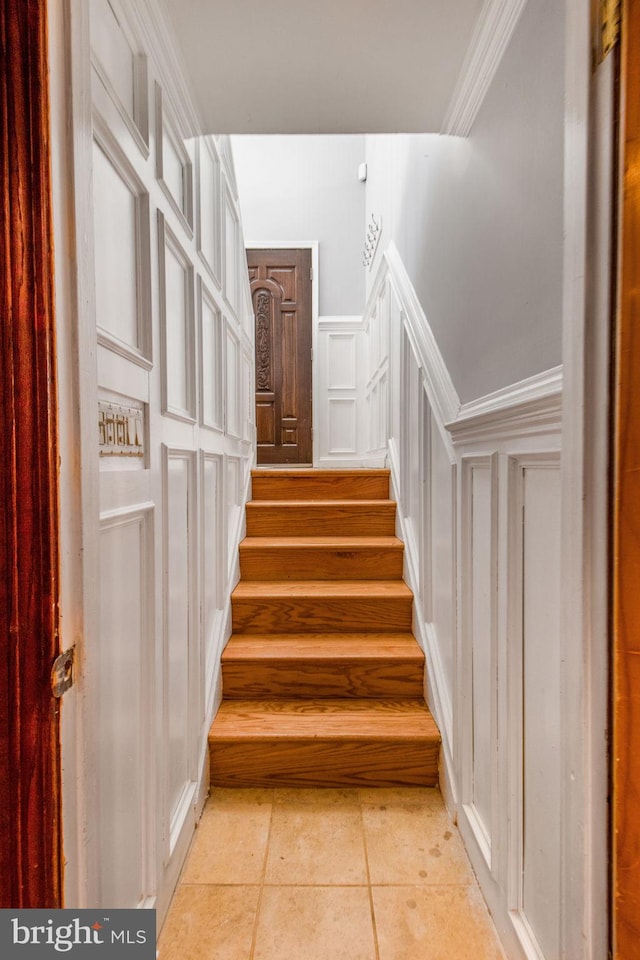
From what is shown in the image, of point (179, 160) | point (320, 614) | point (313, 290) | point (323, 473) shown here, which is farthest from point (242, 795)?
point (313, 290)

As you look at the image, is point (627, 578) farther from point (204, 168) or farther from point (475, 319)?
point (204, 168)

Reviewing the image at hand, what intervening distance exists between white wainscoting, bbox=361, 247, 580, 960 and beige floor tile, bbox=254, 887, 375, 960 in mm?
322

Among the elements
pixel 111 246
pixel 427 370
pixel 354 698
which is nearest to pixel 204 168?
pixel 111 246

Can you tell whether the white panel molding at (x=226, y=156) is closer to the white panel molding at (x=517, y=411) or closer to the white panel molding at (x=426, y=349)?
the white panel molding at (x=426, y=349)

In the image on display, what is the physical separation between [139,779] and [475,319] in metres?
1.38

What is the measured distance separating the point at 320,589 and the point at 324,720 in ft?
1.70

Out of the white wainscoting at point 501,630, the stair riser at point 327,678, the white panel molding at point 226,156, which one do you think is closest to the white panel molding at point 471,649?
the white wainscoting at point 501,630

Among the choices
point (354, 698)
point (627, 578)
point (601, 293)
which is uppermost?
point (601, 293)

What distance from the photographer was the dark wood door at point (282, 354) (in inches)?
161

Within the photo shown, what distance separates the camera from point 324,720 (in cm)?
158

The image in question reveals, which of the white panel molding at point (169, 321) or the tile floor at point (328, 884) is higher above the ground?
the white panel molding at point (169, 321)

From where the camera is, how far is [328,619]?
1881mm

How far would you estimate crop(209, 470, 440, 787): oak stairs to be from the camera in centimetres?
151

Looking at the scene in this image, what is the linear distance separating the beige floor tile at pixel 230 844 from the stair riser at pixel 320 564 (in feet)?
2.84
